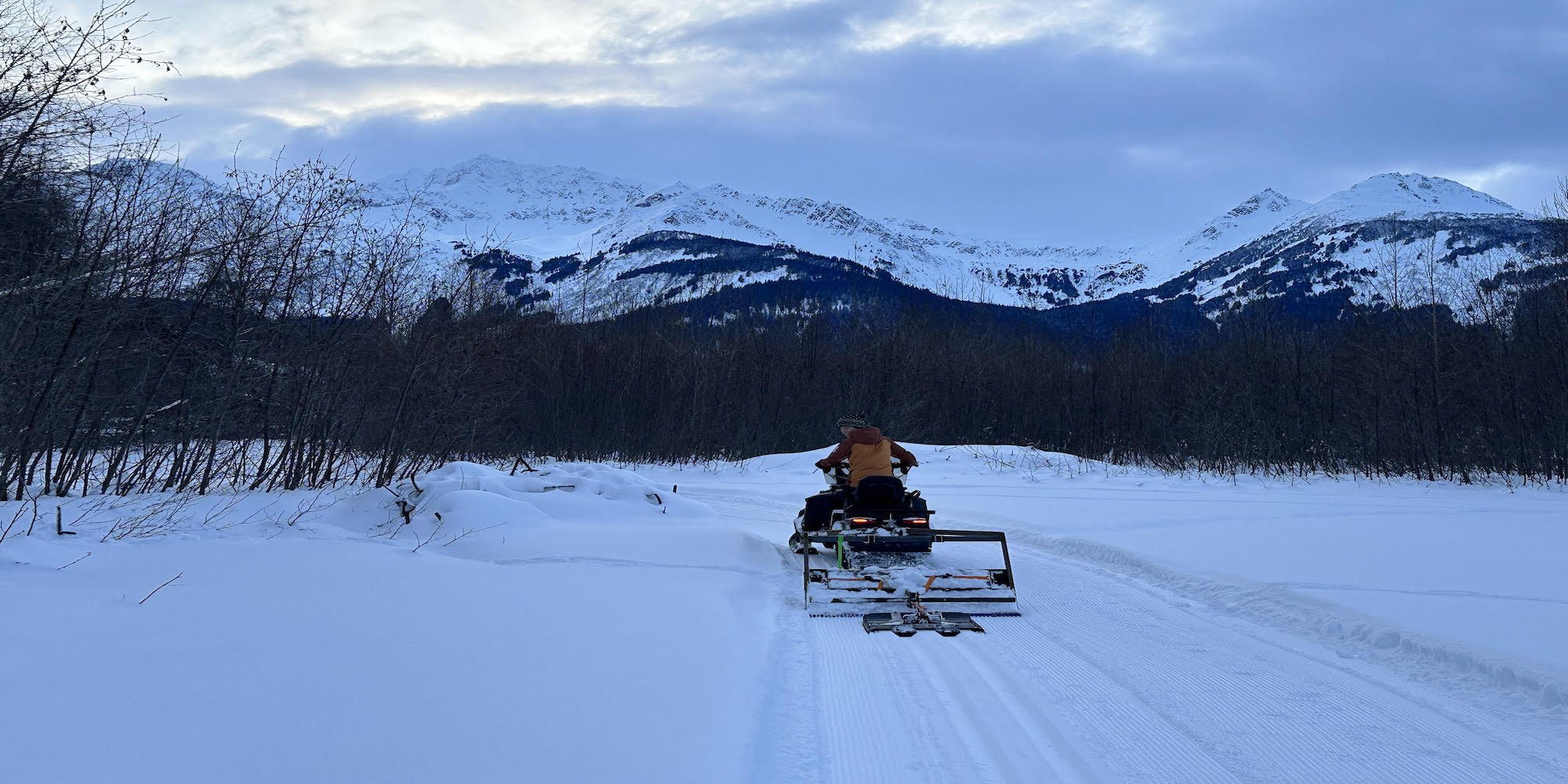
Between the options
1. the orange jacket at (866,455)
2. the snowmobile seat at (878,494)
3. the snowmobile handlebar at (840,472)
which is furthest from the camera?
the snowmobile handlebar at (840,472)

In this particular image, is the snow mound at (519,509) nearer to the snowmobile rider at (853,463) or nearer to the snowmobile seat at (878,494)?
the snowmobile rider at (853,463)

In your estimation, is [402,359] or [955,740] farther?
[402,359]

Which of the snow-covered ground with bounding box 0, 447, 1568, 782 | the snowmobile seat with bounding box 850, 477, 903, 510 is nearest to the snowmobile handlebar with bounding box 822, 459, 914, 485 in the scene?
the snowmobile seat with bounding box 850, 477, 903, 510

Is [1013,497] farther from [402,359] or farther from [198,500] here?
[198,500]

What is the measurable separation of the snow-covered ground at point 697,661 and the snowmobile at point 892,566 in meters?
0.28

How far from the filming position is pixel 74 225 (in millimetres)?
8758

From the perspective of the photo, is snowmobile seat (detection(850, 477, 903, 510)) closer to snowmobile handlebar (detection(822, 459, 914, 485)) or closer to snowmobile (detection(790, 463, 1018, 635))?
snowmobile (detection(790, 463, 1018, 635))

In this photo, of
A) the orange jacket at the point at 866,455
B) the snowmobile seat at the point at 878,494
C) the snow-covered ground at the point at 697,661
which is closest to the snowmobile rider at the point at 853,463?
the orange jacket at the point at 866,455

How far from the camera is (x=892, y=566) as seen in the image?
868cm

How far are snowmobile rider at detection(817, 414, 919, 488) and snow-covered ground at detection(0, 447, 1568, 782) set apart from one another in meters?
1.42

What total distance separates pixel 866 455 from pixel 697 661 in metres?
4.59

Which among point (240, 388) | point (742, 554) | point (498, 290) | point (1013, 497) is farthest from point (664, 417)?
point (742, 554)

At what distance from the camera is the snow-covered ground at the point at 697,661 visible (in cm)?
326

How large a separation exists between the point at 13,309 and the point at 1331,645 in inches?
452
